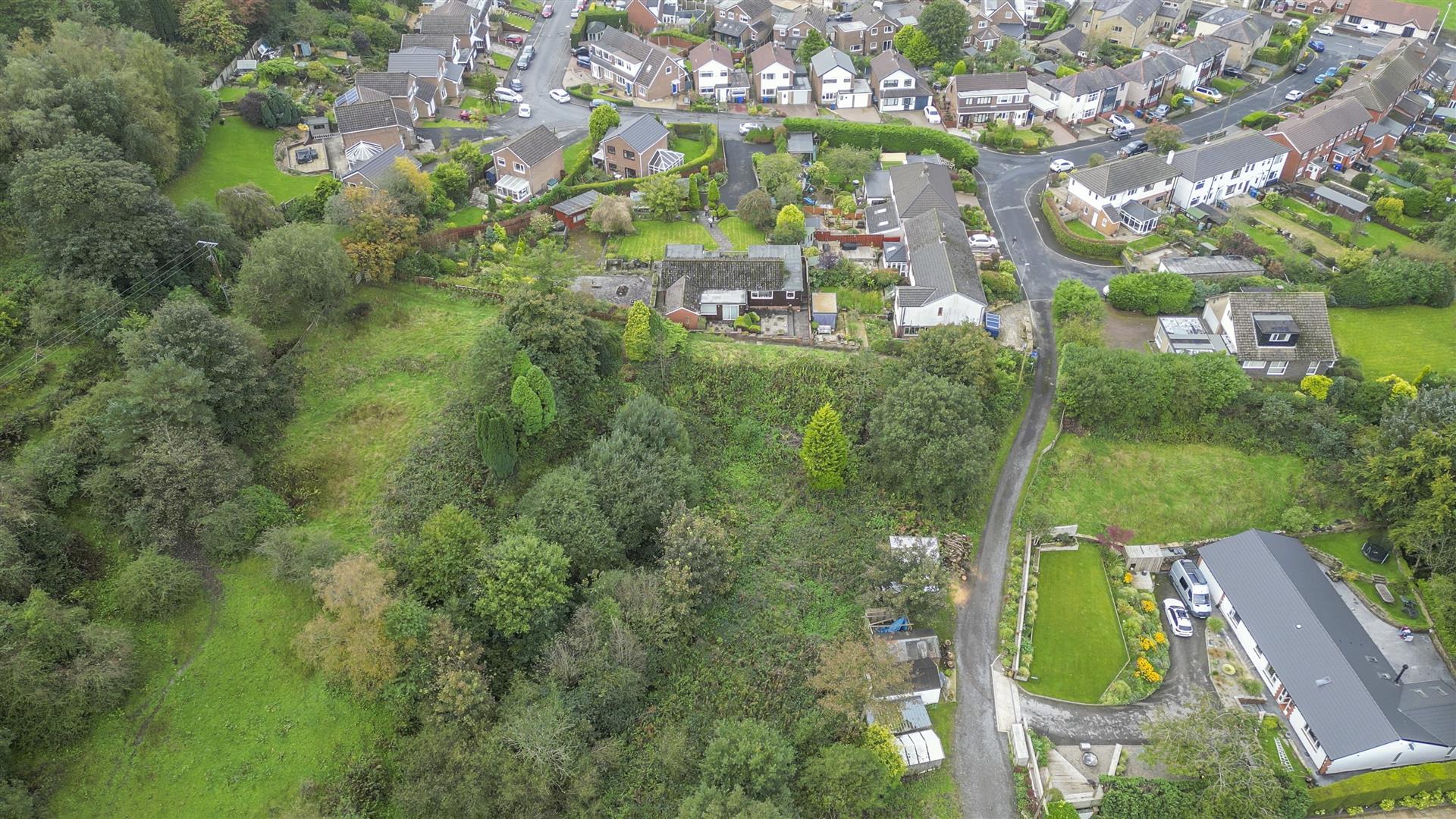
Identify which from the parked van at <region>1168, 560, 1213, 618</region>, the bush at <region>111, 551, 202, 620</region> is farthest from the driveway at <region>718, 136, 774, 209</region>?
the bush at <region>111, 551, 202, 620</region>

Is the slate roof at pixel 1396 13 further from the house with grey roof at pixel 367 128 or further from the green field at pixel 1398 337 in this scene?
the house with grey roof at pixel 367 128

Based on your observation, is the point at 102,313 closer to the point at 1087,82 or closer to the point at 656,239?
the point at 656,239

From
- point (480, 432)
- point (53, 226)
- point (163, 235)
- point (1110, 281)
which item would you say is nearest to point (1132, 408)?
point (1110, 281)

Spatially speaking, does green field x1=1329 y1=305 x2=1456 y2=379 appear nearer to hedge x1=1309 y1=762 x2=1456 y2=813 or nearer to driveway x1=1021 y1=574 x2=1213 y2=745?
driveway x1=1021 y1=574 x2=1213 y2=745

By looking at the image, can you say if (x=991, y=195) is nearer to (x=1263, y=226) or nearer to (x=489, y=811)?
(x=1263, y=226)

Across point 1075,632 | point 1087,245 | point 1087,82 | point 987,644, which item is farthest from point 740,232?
Answer: point 1087,82
